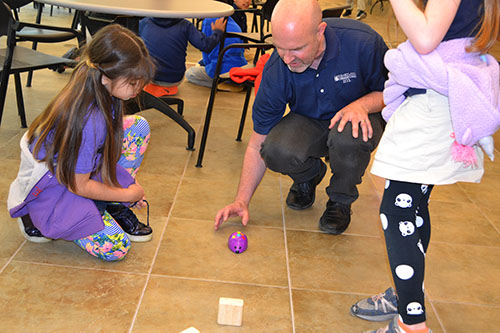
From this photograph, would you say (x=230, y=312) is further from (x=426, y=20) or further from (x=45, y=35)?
(x=45, y=35)

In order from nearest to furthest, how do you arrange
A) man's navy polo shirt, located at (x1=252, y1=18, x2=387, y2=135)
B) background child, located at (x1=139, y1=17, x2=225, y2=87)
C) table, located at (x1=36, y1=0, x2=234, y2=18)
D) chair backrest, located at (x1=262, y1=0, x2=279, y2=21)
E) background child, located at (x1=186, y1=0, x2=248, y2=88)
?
man's navy polo shirt, located at (x1=252, y1=18, x2=387, y2=135) → table, located at (x1=36, y1=0, x2=234, y2=18) → background child, located at (x1=139, y1=17, x2=225, y2=87) → background child, located at (x1=186, y1=0, x2=248, y2=88) → chair backrest, located at (x1=262, y1=0, x2=279, y2=21)

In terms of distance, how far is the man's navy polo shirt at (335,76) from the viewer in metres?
2.09

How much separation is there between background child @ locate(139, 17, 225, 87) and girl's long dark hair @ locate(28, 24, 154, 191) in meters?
1.44

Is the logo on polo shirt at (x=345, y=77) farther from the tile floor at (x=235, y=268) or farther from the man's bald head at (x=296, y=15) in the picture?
the tile floor at (x=235, y=268)

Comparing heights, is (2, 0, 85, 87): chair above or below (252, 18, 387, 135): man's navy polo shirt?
below

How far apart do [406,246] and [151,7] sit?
168 centimetres

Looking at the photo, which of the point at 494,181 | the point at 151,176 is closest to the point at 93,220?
the point at 151,176

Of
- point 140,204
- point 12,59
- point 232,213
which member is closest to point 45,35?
point 12,59

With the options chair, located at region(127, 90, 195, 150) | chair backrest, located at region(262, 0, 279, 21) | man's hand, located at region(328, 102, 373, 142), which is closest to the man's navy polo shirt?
man's hand, located at region(328, 102, 373, 142)

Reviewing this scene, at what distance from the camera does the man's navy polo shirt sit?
2.09 m

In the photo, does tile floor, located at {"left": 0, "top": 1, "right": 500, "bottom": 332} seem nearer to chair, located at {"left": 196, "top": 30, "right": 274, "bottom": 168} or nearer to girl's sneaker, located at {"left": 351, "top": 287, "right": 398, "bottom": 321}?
girl's sneaker, located at {"left": 351, "top": 287, "right": 398, "bottom": 321}

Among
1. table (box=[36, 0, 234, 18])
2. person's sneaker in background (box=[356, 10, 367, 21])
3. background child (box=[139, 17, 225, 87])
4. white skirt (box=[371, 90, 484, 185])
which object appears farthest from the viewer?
person's sneaker in background (box=[356, 10, 367, 21])

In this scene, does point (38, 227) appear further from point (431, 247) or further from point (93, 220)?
point (431, 247)

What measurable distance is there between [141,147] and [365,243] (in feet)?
3.12
